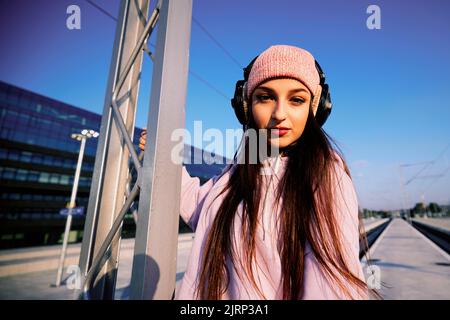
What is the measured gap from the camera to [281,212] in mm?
995

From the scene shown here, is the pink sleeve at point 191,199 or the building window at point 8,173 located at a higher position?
the building window at point 8,173

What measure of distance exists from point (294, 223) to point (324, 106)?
85cm

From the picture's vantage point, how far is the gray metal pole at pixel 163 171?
1.01 metres

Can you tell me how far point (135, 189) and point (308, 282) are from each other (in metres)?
0.90

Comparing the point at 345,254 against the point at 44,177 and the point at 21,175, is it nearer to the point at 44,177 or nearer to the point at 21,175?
the point at 21,175

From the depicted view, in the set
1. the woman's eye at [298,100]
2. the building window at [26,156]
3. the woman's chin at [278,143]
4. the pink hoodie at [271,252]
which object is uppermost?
the building window at [26,156]

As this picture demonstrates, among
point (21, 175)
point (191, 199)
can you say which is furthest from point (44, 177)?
point (191, 199)

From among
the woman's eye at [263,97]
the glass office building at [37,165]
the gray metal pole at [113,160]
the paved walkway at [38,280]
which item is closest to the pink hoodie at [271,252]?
the woman's eye at [263,97]

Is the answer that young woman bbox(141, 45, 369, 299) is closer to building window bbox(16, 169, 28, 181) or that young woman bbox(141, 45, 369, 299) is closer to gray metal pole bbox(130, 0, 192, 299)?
gray metal pole bbox(130, 0, 192, 299)

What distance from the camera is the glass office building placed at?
98.8ft

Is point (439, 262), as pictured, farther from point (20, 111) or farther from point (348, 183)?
point (20, 111)

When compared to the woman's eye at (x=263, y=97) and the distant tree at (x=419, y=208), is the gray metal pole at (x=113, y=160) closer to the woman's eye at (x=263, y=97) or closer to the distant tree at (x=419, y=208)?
the woman's eye at (x=263, y=97)

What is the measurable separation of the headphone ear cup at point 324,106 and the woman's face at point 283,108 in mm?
278
